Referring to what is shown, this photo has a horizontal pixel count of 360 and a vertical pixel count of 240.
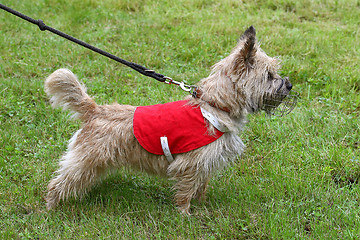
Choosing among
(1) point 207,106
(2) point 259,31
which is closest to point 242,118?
(1) point 207,106

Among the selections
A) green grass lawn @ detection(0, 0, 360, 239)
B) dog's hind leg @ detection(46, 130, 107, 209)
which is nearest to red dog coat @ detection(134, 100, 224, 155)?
dog's hind leg @ detection(46, 130, 107, 209)

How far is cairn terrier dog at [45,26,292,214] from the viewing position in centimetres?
320

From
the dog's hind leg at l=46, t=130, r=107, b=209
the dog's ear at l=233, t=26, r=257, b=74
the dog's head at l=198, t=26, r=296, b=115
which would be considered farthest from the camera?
the dog's hind leg at l=46, t=130, r=107, b=209

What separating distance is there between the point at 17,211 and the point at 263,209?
8.71ft

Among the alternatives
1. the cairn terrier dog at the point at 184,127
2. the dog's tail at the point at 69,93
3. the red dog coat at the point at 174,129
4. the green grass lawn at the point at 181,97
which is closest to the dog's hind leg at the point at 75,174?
the cairn terrier dog at the point at 184,127

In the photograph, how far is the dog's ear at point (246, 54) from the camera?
2.98m

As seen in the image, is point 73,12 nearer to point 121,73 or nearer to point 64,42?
point 64,42

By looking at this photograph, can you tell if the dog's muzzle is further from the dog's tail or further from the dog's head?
the dog's tail

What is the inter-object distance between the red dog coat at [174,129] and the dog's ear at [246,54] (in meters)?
0.57

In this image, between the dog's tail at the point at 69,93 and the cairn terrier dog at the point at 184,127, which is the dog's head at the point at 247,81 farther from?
the dog's tail at the point at 69,93

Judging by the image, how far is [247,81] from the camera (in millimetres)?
3168

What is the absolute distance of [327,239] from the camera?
3.11 m

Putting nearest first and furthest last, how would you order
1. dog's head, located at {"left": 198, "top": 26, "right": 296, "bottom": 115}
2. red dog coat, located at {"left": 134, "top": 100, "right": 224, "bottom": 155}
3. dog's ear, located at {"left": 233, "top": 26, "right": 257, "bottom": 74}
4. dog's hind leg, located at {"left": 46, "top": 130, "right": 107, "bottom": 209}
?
dog's ear, located at {"left": 233, "top": 26, "right": 257, "bottom": 74} → dog's head, located at {"left": 198, "top": 26, "right": 296, "bottom": 115} → red dog coat, located at {"left": 134, "top": 100, "right": 224, "bottom": 155} → dog's hind leg, located at {"left": 46, "top": 130, "right": 107, "bottom": 209}

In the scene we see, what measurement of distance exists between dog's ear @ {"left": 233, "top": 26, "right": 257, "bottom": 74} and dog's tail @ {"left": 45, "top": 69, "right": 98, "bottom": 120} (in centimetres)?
154
